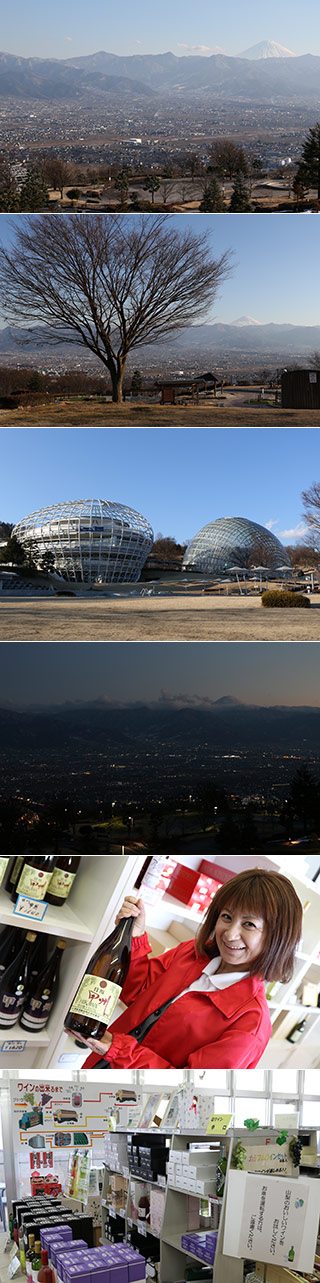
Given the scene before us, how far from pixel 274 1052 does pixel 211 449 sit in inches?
160

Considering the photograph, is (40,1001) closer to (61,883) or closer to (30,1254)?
(61,883)

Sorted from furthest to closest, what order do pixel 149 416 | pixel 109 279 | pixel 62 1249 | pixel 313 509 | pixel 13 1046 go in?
pixel 313 509 → pixel 149 416 → pixel 109 279 → pixel 13 1046 → pixel 62 1249

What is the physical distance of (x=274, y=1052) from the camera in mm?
6781

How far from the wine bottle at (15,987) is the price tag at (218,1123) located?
2377mm

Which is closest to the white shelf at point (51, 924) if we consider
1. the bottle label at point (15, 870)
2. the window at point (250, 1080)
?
the bottle label at point (15, 870)

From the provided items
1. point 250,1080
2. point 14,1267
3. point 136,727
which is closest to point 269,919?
point 250,1080

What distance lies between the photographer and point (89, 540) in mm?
7930

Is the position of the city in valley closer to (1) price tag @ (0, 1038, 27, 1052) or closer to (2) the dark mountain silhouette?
(2) the dark mountain silhouette

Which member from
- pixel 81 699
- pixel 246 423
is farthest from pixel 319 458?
pixel 81 699

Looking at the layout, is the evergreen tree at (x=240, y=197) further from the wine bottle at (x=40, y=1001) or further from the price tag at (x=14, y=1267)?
the price tag at (x=14, y=1267)

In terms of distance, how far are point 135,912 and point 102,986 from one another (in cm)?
47

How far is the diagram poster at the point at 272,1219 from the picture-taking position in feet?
9.75

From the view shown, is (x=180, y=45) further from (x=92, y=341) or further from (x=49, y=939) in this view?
(x=49, y=939)

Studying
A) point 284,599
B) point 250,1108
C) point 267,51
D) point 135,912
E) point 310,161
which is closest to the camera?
point 250,1108
